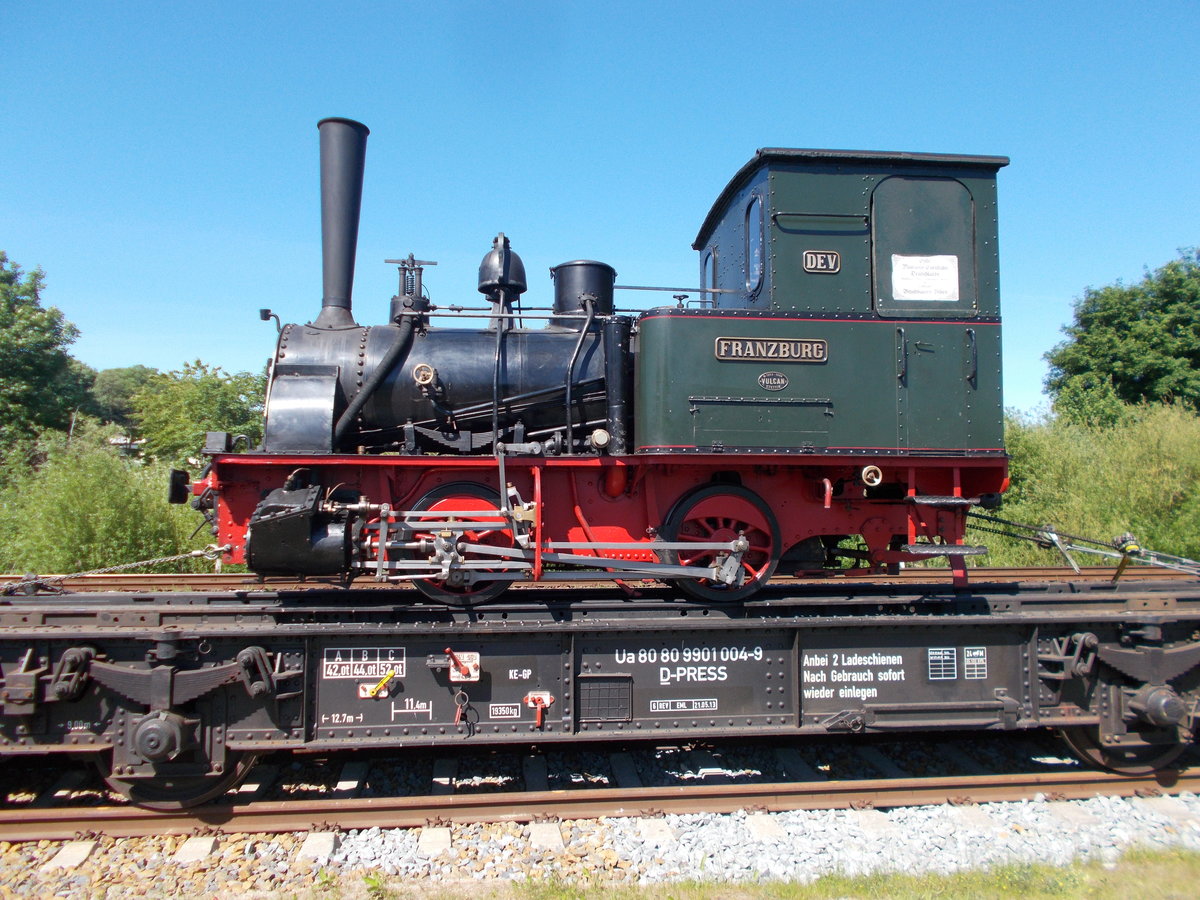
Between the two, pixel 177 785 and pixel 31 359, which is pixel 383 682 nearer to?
pixel 177 785

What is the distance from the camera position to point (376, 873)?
3994 mm

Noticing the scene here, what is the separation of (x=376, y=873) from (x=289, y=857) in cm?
56

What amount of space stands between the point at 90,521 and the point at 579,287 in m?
9.07

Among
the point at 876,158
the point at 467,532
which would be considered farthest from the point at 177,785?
the point at 876,158

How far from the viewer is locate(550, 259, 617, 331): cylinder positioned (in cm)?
597

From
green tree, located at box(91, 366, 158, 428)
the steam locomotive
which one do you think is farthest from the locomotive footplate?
green tree, located at box(91, 366, 158, 428)

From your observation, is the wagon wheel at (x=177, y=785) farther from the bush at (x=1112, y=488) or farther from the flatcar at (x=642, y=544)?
the bush at (x=1112, y=488)

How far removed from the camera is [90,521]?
10852 millimetres

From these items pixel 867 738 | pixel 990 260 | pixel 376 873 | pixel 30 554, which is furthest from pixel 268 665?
pixel 30 554

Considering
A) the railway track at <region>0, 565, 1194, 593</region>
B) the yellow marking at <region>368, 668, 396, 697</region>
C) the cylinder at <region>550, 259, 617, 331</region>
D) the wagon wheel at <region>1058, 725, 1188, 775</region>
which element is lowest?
the wagon wheel at <region>1058, 725, 1188, 775</region>

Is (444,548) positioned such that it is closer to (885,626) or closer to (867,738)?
(885,626)

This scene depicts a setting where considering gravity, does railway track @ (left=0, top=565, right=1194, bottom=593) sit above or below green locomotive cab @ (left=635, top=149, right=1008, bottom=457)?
below

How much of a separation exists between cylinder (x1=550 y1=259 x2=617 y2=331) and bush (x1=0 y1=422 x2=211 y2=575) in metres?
8.18

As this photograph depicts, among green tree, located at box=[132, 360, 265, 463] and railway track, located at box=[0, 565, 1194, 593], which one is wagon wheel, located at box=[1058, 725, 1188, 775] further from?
green tree, located at box=[132, 360, 265, 463]
